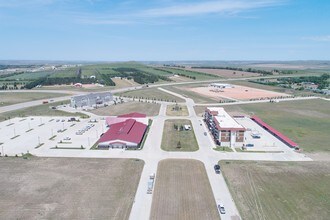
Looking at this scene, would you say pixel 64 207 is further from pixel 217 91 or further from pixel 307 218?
pixel 217 91

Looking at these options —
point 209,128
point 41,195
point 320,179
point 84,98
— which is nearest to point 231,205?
point 320,179

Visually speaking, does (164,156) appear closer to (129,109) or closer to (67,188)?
(67,188)

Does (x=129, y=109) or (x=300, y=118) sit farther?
(x=129, y=109)

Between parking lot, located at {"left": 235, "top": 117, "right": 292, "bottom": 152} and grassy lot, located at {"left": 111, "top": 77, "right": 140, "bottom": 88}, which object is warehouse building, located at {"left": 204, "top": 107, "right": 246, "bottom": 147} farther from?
grassy lot, located at {"left": 111, "top": 77, "right": 140, "bottom": 88}

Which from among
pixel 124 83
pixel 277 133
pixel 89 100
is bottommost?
pixel 277 133

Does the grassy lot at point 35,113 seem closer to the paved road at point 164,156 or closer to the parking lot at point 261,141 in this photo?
the paved road at point 164,156

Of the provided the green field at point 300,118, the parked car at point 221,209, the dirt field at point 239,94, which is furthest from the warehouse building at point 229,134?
the dirt field at point 239,94

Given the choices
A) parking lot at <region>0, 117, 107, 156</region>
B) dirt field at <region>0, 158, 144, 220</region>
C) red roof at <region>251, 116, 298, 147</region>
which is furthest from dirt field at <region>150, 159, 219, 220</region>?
red roof at <region>251, 116, 298, 147</region>

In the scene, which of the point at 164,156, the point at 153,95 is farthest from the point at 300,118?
the point at 153,95
